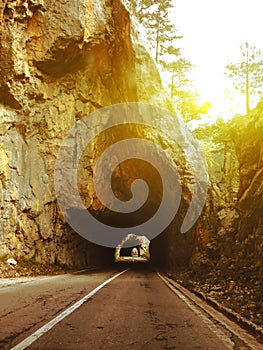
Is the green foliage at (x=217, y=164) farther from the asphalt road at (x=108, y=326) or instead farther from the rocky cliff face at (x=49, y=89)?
the asphalt road at (x=108, y=326)

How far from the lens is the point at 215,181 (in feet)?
82.3

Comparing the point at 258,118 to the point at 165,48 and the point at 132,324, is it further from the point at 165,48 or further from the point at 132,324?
the point at 165,48

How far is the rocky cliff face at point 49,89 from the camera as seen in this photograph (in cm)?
1844

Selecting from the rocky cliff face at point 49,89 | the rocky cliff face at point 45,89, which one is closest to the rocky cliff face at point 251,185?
the rocky cliff face at point 49,89

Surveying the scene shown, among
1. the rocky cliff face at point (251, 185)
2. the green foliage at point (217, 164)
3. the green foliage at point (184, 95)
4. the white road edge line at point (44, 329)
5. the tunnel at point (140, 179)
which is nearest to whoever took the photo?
the white road edge line at point (44, 329)

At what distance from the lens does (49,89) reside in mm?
21547

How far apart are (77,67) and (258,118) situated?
1246 centimetres

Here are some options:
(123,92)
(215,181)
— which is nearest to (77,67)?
(123,92)

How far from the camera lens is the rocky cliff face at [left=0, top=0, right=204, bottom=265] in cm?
1844

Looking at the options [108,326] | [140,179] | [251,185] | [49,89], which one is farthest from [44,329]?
[140,179]

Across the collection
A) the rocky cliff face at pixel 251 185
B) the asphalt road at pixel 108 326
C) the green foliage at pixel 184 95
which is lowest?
the asphalt road at pixel 108 326

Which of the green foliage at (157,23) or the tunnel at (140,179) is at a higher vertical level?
the green foliage at (157,23)

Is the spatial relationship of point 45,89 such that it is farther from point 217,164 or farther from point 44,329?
point 217,164

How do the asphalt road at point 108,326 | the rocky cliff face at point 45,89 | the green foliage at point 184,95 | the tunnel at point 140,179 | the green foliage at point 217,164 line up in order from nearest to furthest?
1. the asphalt road at point 108,326
2. the rocky cliff face at point 45,89
3. the tunnel at point 140,179
4. the green foliage at point 217,164
5. the green foliage at point 184,95
